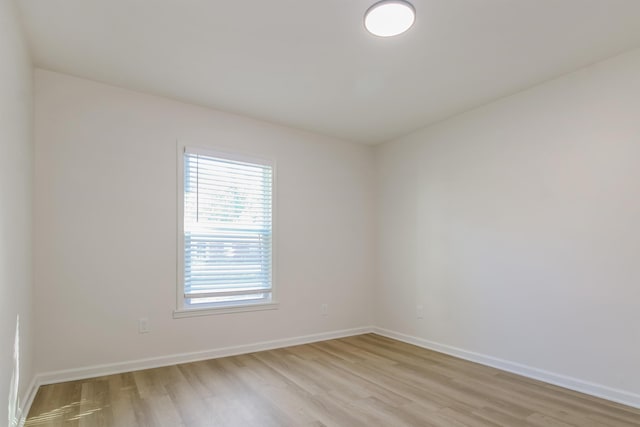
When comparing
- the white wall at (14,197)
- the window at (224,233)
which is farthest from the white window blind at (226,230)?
the white wall at (14,197)

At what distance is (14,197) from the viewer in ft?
7.45

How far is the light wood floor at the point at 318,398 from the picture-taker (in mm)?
2438

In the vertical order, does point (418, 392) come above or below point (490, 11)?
below

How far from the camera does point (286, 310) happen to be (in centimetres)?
434

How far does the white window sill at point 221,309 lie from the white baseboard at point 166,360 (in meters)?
0.37

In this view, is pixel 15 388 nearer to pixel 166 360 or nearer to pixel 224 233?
pixel 166 360

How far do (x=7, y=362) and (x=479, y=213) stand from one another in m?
3.93

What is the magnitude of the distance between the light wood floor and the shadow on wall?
0.19 m

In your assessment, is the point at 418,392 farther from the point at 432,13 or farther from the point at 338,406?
the point at 432,13

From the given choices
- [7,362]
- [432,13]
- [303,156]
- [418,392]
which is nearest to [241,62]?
[432,13]

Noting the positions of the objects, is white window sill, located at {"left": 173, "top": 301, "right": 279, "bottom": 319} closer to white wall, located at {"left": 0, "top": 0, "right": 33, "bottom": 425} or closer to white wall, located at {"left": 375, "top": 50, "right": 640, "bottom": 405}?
white wall, located at {"left": 0, "top": 0, "right": 33, "bottom": 425}

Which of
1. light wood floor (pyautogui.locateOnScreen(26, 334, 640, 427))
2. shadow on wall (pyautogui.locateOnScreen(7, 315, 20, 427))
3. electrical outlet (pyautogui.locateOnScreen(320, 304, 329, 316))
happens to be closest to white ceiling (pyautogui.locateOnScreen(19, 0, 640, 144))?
shadow on wall (pyautogui.locateOnScreen(7, 315, 20, 427))

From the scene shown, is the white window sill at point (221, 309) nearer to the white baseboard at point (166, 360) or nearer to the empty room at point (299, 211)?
the empty room at point (299, 211)

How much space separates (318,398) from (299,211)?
2.28 m
